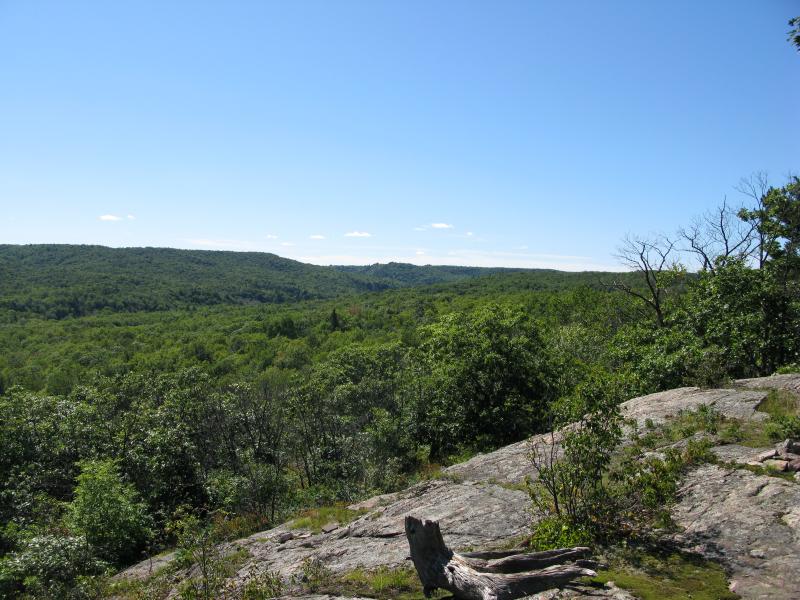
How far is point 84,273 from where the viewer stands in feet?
495

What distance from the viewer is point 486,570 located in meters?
6.45

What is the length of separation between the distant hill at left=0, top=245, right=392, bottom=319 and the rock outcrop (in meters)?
128

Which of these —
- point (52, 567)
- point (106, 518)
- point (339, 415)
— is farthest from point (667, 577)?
point (339, 415)

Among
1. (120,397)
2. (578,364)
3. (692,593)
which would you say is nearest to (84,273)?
(120,397)

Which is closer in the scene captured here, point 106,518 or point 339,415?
point 106,518

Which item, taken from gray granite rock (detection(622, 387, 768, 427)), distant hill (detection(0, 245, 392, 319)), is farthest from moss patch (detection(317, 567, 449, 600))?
distant hill (detection(0, 245, 392, 319))

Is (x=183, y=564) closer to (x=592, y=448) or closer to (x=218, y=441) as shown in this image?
(x=592, y=448)

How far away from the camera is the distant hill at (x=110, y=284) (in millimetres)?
120750

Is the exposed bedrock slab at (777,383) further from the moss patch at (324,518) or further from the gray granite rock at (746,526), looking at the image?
the moss patch at (324,518)

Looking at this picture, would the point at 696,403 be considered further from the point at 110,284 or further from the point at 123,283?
the point at 123,283

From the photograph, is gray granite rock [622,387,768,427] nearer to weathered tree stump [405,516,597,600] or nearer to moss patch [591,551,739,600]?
moss patch [591,551,739,600]

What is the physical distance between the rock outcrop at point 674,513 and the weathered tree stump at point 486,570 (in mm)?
279

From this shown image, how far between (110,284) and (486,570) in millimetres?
159557

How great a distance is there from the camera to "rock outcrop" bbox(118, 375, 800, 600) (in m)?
6.29
